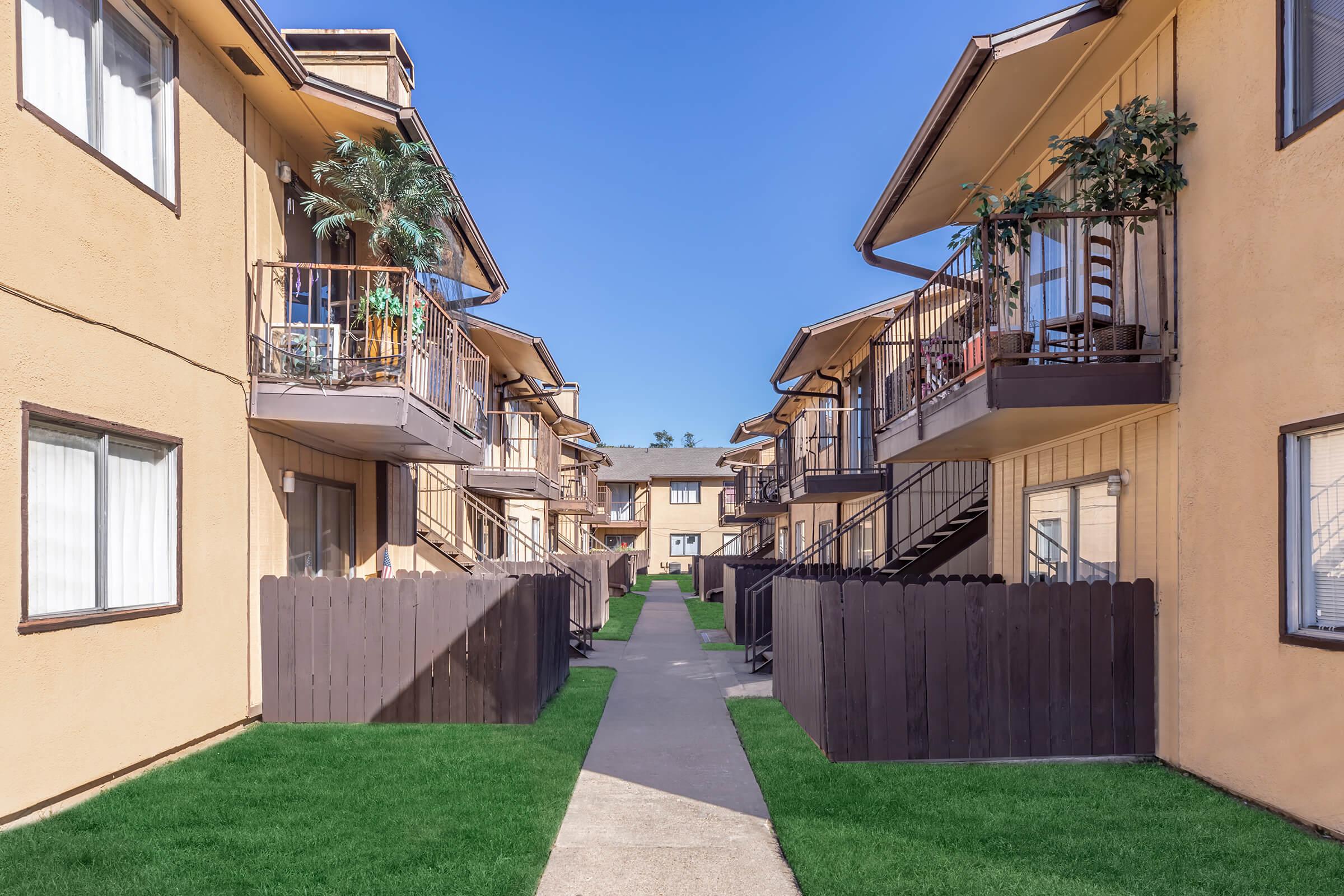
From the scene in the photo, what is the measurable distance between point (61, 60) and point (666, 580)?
37542 mm

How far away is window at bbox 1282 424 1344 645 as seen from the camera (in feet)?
17.3

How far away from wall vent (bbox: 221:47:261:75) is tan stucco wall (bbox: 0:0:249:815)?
0.15 meters

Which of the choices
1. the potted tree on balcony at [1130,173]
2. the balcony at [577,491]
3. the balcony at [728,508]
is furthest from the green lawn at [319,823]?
the balcony at [728,508]

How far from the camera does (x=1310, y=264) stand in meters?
5.45

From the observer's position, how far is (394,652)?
8711 millimetres

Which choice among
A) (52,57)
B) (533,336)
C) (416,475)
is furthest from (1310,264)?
(533,336)

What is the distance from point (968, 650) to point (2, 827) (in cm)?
656

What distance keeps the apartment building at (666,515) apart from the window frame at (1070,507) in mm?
38521

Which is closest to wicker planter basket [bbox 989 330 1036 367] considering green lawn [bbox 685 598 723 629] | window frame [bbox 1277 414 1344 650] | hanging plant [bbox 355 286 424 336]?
window frame [bbox 1277 414 1344 650]

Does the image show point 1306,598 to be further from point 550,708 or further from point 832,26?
point 832,26

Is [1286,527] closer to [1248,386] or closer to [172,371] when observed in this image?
[1248,386]

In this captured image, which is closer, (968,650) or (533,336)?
(968,650)

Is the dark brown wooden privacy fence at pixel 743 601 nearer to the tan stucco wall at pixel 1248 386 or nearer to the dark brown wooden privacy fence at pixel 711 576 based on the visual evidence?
the tan stucco wall at pixel 1248 386

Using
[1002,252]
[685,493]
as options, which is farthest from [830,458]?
[685,493]
